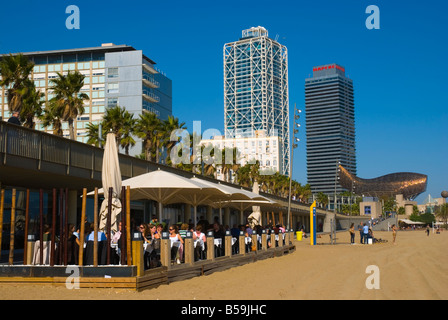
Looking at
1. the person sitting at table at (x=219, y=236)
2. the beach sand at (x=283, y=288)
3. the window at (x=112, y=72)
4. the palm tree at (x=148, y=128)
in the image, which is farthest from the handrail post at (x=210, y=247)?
the window at (x=112, y=72)

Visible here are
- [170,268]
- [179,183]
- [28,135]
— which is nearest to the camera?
[170,268]

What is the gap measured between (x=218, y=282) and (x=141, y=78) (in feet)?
269

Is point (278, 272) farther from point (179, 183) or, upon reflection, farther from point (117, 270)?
point (117, 270)

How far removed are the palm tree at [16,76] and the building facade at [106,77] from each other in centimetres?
6057

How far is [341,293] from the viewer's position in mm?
10422

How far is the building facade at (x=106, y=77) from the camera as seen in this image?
92562mm

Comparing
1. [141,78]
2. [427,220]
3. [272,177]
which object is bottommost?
[427,220]

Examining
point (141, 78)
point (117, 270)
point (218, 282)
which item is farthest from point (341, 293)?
point (141, 78)

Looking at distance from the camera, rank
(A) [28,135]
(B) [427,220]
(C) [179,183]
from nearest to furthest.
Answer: (C) [179,183] → (A) [28,135] → (B) [427,220]

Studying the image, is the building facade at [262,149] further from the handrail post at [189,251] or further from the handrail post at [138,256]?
the handrail post at [138,256]

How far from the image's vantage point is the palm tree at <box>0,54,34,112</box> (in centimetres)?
3038

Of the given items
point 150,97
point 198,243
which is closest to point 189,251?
point 198,243

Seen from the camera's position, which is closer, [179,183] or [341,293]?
[341,293]

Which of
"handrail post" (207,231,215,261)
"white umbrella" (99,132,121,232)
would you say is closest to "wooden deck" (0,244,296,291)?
"handrail post" (207,231,215,261)
